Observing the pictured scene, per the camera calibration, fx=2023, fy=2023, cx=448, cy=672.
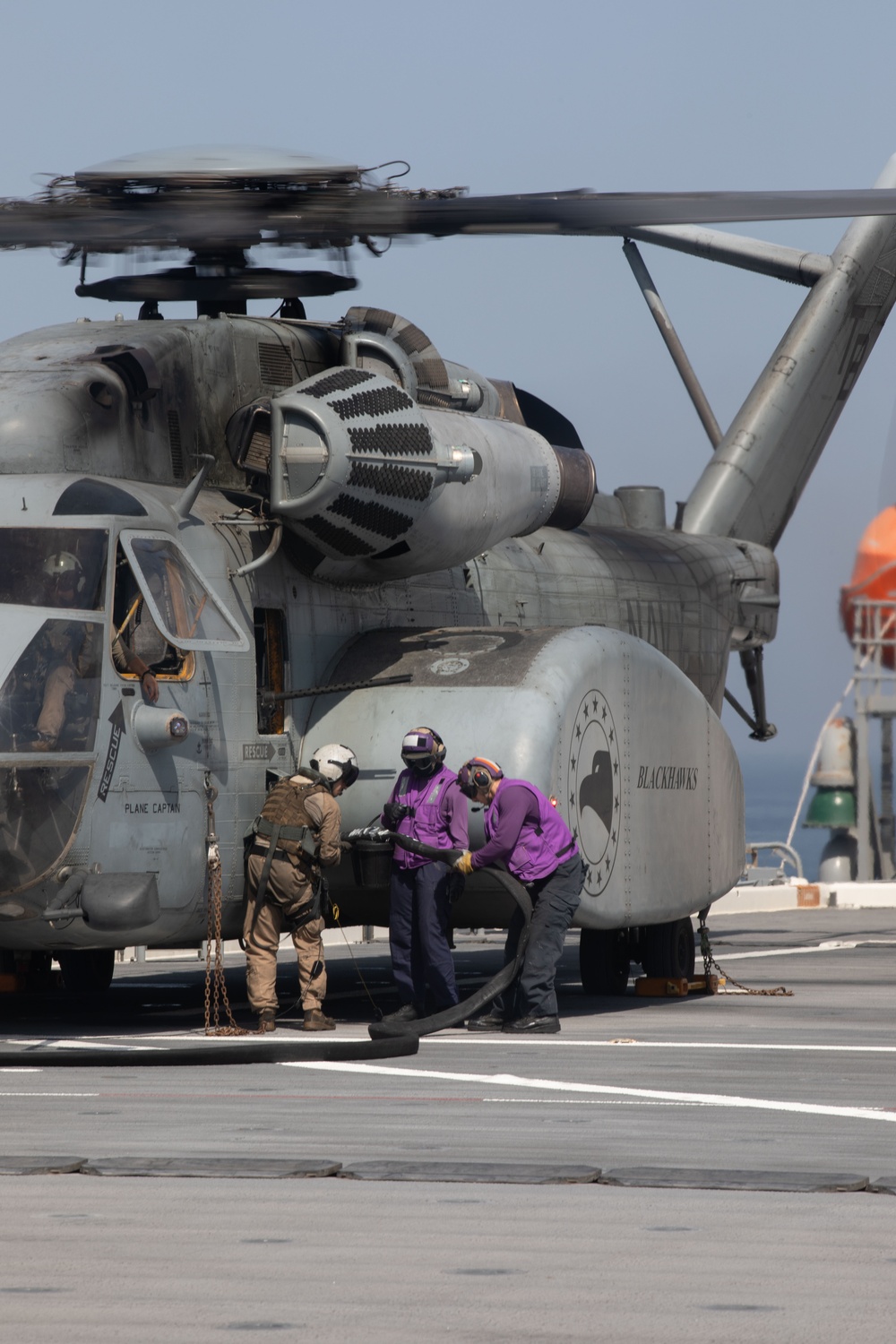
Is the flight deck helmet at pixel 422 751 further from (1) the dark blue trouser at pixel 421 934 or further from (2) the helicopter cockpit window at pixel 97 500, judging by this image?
(2) the helicopter cockpit window at pixel 97 500

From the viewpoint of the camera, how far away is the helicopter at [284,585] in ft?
33.6

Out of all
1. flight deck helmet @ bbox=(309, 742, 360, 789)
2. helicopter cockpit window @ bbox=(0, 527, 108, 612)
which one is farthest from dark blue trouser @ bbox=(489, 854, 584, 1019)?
helicopter cockpit window @ bbox=(0, 527, 108, 612)

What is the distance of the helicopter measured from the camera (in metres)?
10.2

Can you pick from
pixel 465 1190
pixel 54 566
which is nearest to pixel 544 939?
pixel 54 566

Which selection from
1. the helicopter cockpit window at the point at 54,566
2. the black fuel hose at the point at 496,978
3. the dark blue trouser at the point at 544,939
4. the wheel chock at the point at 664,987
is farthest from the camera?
the wheel chock at the point at 664,987

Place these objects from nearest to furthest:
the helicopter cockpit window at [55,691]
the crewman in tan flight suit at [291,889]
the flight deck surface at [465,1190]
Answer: the flight deck surface at [465,1190], the helicopter cockpit window at [55,691], the crewman in tan flight suit at [291,889]

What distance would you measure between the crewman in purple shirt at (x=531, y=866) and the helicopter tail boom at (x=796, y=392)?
672 cm

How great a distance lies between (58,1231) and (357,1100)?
2912 mm

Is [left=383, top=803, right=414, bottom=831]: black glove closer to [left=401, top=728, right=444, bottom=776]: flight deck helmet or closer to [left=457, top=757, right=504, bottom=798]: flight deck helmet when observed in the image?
[left=401, top=728, right=444, bottom=776]: flight deck helmet

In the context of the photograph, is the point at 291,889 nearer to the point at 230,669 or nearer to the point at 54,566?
the point at 230,669

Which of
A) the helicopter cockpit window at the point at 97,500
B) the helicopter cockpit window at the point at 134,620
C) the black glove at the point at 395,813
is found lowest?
the black glove at the point at 395,813

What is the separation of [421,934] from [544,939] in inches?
27.7

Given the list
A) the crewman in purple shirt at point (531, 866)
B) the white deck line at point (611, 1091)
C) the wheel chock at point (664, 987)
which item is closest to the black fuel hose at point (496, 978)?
the crewman in purple shirt at point (531, 866)

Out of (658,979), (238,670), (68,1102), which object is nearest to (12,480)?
(238,670)
